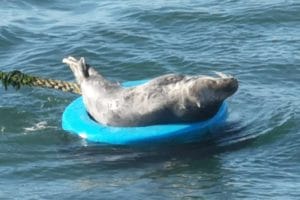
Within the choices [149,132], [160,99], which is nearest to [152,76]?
[160,99]

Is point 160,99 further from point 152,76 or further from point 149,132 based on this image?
point 152,76

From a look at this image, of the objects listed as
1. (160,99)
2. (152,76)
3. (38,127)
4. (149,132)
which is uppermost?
(152,76)

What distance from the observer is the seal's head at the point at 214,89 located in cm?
916

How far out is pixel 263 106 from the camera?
36.2ft

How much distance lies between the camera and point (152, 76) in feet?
40.6

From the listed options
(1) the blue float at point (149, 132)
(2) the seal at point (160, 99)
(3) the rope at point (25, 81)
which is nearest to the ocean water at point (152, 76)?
(1) the blue float at point (149, 132)

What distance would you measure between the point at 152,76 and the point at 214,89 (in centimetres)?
319

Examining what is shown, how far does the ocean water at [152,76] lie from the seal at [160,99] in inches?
12.3

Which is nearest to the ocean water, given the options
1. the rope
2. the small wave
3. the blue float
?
the small wave

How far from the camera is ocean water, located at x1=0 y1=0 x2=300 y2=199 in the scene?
29.3 ft

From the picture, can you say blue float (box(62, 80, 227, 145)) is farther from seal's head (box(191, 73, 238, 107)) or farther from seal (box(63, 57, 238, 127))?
seal's head (box(191, 73, 238, 107))

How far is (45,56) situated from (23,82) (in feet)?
10.6

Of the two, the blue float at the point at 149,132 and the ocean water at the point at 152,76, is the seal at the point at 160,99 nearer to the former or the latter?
the blue float at the point at 149,132

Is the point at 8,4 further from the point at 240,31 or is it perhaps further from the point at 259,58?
the point at 259,58
